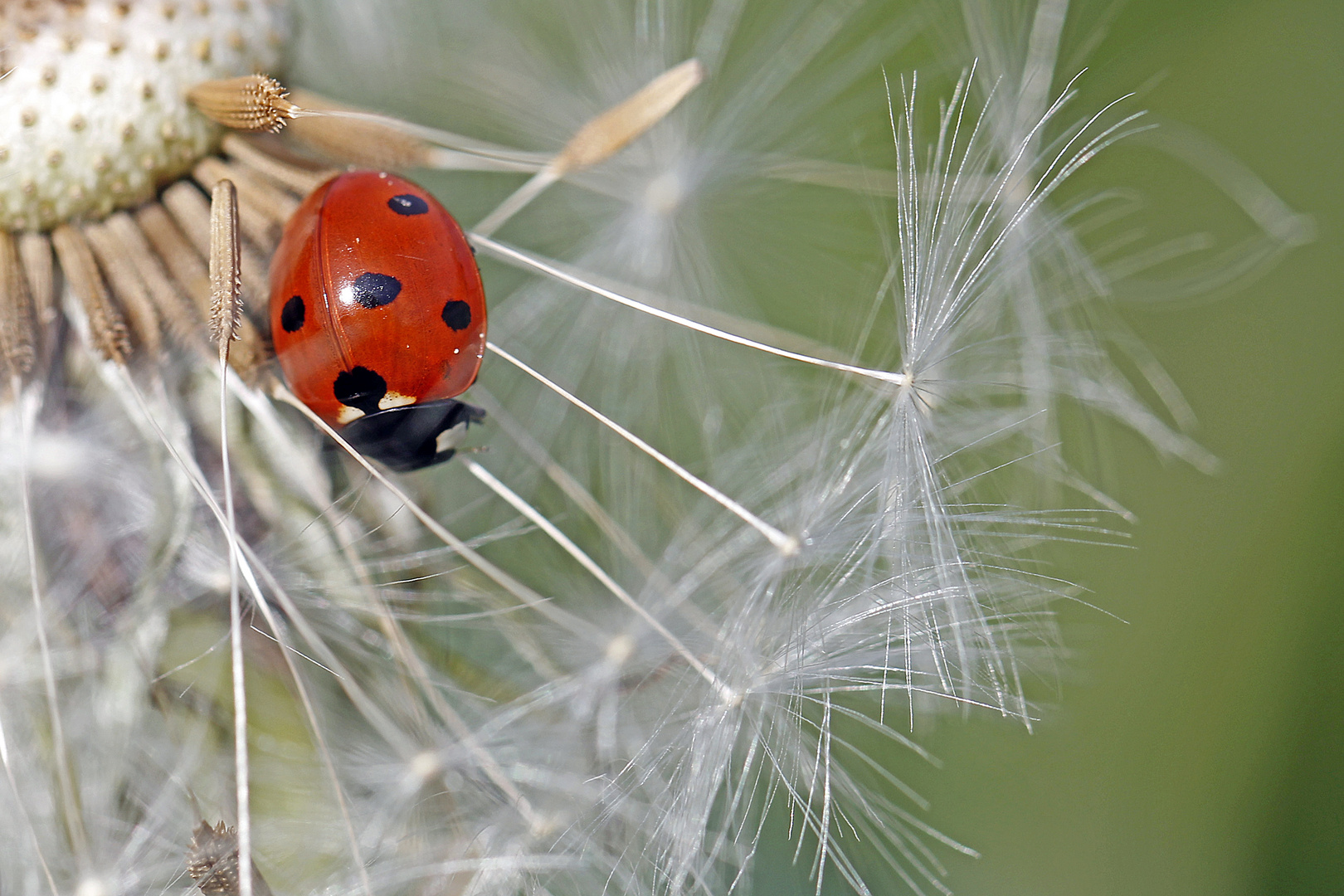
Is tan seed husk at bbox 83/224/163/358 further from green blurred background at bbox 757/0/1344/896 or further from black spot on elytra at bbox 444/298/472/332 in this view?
green blurred background at bbox 757/0/1344/896

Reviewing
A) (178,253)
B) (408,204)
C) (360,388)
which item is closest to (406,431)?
(360,388)

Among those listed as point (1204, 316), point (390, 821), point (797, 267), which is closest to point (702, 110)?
point (797, 267)

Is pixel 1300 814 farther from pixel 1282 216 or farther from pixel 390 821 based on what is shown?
pixel 390 821

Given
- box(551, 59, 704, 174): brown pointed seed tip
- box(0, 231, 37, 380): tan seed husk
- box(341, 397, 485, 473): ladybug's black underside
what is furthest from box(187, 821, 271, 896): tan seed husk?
box(551, 59, 704, 174): brown pointed seed tip

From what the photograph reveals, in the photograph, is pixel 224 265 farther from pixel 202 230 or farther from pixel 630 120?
pixel 630 120

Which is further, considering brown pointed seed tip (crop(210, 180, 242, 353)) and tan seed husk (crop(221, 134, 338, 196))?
tan seed husk (crop(221, 134, 338, 196))

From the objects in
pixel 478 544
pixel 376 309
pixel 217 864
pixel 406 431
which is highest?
pixel 376 309

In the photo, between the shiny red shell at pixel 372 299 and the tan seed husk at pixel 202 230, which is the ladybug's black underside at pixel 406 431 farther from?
the tan seed husk at pixel 202 230
